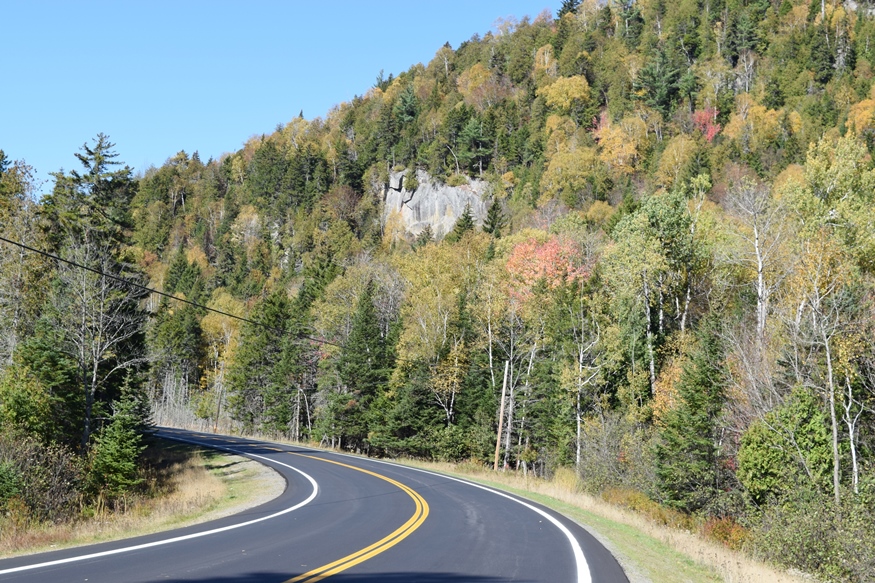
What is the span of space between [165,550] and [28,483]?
13.5 m

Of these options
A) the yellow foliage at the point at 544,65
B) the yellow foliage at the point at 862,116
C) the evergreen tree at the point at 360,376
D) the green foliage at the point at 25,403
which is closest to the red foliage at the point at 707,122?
the yellow foliage at the point at 862,116

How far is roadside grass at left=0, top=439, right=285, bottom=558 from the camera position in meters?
12.6

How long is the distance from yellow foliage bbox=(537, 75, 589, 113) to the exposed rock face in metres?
21.9

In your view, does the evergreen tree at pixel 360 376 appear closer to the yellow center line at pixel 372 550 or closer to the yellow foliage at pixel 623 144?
the yellow center line at pixel 372 550

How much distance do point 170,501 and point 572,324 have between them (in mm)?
Result: 27727

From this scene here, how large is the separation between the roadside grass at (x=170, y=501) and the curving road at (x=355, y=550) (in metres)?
1.39

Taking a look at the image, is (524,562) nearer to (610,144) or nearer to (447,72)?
(610,144)

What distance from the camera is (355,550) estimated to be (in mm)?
10891

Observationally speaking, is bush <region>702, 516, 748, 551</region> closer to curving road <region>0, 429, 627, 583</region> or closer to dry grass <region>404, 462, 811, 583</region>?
dry grass <region>404, 462, 811, 583</region>

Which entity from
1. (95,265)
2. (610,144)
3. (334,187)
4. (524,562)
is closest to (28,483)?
(95,265)

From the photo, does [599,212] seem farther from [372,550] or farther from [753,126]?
[372,550]

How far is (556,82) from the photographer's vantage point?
11444 cm

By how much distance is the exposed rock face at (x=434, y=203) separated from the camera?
101m

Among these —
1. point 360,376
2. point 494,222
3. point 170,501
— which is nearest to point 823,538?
point 170,501
